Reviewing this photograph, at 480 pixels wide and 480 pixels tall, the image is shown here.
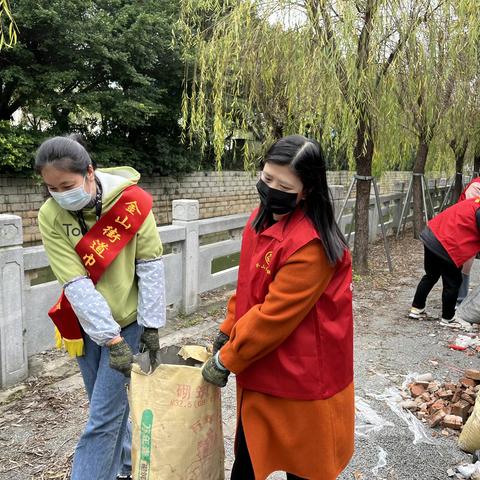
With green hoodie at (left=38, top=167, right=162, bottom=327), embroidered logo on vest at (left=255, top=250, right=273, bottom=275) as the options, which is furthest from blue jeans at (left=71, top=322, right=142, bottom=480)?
embroidered logo on vest at (left=255, top=250, right=273, bottom=275)

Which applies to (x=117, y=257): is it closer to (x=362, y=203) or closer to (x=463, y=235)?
(x=463, y=235)

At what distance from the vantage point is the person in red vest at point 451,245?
167 inches

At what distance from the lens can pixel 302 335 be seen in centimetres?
154

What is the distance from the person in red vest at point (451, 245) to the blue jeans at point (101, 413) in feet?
11.1

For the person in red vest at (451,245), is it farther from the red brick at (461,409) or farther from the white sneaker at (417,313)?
the red brick at (461,409)

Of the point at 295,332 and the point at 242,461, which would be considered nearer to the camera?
the point at 295,332

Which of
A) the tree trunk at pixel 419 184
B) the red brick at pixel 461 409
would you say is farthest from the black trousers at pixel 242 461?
the tree trunk at pixel 419 184

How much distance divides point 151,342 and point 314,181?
95cm

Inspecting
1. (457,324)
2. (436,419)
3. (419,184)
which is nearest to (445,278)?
(457,324)

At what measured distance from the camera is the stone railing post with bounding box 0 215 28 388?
118 inches

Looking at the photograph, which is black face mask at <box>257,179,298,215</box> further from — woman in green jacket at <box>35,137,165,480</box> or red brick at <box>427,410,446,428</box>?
red brick at <box>427,410,446,428</box>

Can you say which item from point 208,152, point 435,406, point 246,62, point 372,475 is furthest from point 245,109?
point 208,152

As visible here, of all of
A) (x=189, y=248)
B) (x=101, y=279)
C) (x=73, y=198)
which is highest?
(x=73, y=198)

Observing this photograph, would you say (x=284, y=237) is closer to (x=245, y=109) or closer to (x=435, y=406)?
(x=435, y=406)
